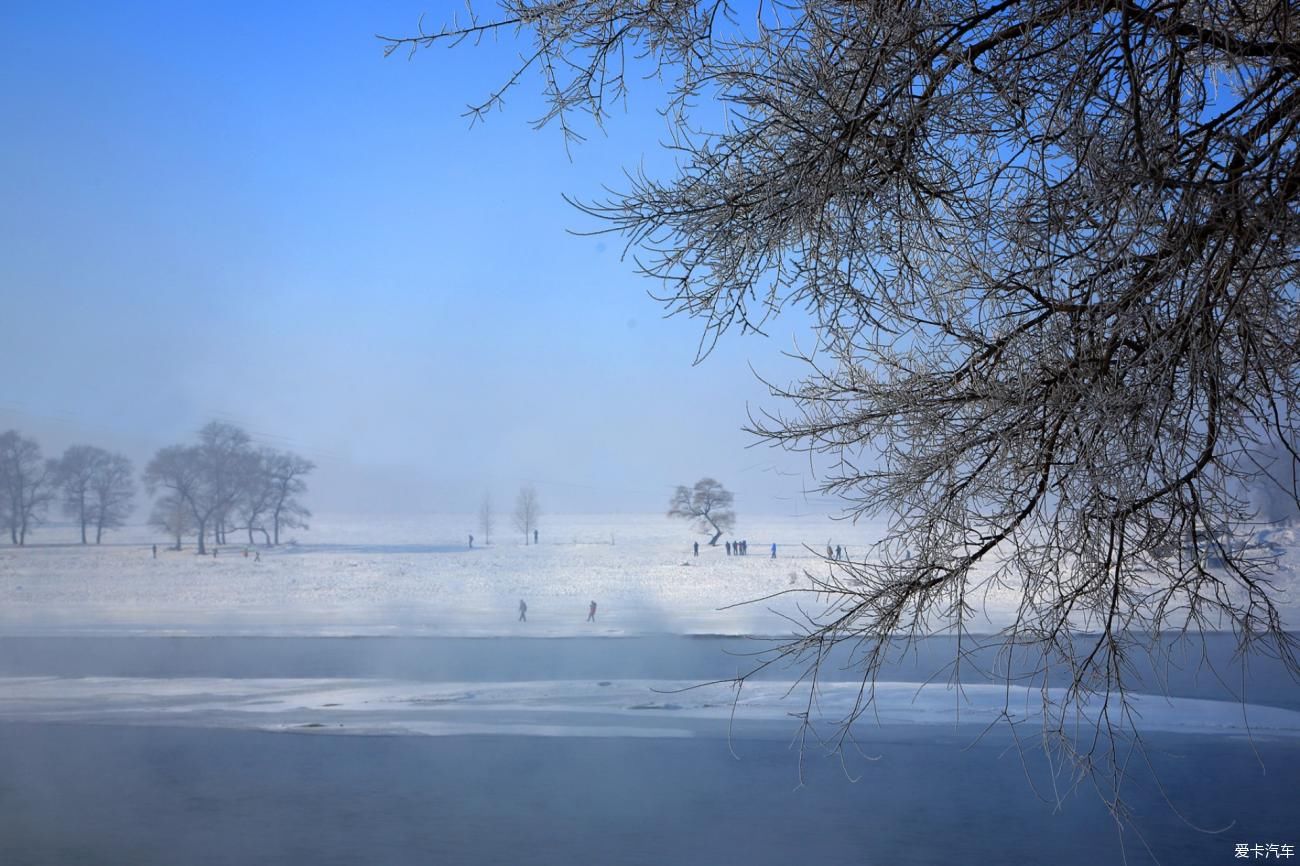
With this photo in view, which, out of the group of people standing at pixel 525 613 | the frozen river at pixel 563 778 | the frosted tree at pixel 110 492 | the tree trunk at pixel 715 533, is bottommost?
the frozen river at pixel 563 778

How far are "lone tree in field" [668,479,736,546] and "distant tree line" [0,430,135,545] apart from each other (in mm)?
15603

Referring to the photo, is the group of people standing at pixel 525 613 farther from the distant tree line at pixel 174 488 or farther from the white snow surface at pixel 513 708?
the distant tree line at pixel 174 488

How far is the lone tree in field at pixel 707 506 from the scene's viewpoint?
31297 mm

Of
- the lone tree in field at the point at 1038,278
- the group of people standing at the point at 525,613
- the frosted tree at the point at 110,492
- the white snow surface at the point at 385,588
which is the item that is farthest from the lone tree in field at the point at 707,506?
the lone tree in field at the point at 1038,278

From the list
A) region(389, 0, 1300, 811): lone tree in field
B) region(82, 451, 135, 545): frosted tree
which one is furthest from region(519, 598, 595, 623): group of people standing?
region(389, 0, 1300, 811): lone tree in field

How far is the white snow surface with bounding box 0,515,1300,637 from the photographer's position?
66.3 ft

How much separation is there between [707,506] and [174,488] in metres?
15.0

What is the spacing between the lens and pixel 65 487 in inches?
906

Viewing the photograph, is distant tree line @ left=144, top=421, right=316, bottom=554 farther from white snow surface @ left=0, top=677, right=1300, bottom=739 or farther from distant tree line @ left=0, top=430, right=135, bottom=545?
white snow surface @ left=0, top=677, right=1300, bottom=739

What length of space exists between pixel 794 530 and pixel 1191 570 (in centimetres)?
3088

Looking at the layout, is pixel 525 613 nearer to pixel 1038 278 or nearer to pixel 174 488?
pixel 174 488

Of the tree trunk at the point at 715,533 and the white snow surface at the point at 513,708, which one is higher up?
the tree trunk at the point at 715,533

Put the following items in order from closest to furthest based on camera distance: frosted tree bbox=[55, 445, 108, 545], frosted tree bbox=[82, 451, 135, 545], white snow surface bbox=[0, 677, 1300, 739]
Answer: white snow surface bbox=[0, 677, 1300, 739]
frosted tree bbox=[55, 445, 108, 545]
frosted tree bbox=[82, 451, 135, 545]

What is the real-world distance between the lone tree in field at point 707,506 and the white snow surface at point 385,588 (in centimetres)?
279
